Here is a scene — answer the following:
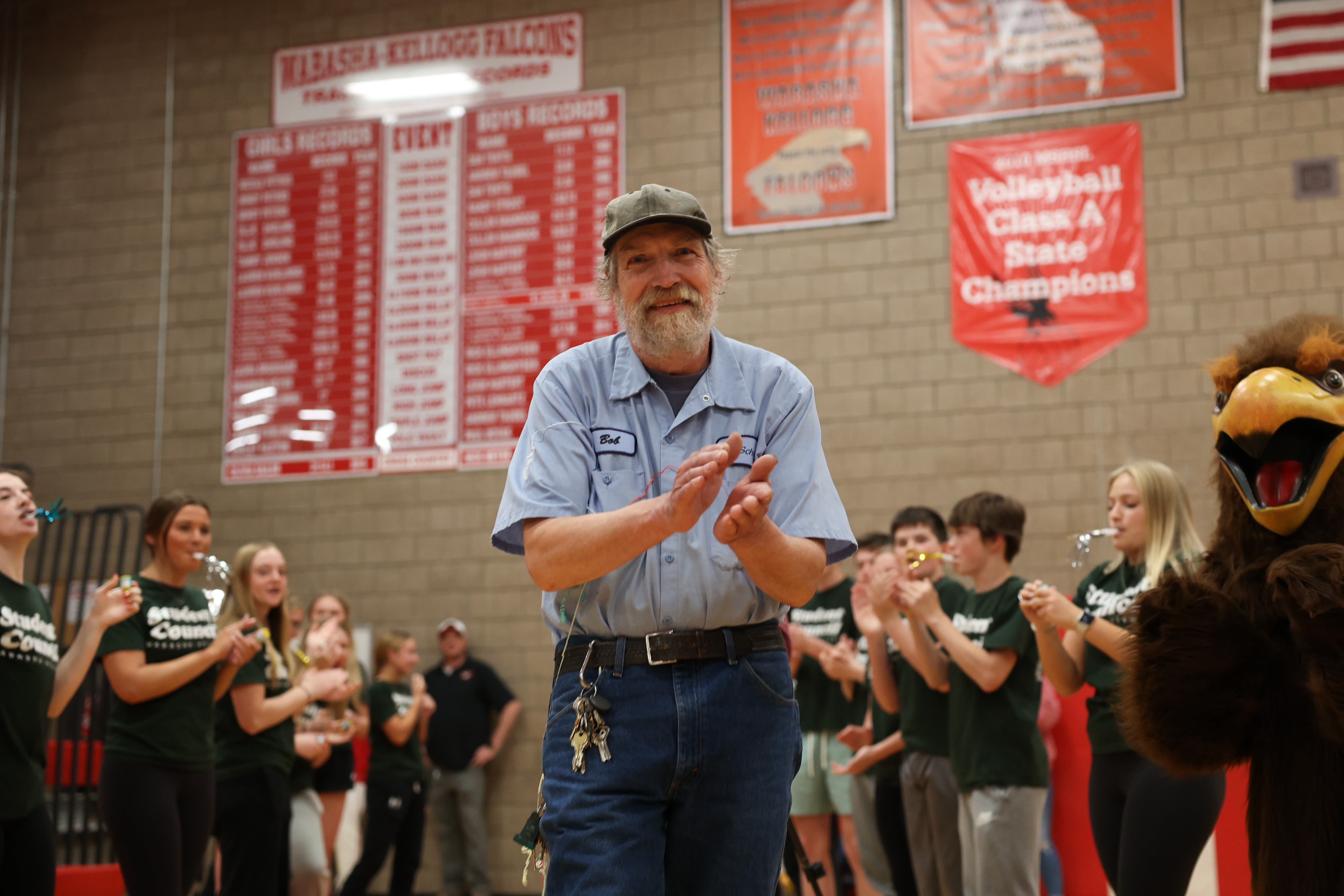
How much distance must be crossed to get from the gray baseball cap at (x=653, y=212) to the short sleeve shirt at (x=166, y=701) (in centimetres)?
274

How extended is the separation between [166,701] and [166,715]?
5cm

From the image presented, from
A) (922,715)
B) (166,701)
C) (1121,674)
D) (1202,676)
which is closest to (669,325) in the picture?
(1202,676)

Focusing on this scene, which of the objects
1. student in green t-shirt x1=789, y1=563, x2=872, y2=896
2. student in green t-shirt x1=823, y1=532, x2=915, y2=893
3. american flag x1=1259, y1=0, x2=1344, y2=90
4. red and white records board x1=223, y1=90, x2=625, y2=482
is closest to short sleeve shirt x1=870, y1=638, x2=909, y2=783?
student in green t-shirt x1=823, y1=532, x2=915, y2=893

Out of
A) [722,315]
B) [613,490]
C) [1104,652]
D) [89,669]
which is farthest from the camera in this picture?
[722,315]

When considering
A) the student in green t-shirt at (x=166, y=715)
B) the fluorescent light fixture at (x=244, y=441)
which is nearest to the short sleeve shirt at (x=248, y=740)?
the student in green t-shirt at (x=166, y=715)

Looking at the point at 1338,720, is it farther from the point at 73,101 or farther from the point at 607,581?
the point at 73,101

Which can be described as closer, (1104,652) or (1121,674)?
(1121,674)

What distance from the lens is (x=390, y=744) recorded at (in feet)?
21.1

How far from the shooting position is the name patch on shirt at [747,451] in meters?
2.07

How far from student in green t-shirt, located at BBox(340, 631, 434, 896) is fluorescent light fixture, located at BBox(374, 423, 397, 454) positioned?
1584 mm

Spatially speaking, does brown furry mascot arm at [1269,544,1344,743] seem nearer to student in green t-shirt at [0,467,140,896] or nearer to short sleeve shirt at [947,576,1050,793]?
short sleeve shirt at [947,576,1050,793]

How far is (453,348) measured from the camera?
7.82m

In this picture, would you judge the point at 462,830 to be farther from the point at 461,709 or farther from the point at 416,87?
the point at 416,87

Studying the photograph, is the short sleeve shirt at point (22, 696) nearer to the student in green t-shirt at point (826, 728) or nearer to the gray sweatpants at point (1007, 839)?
the gray sweatpants at point (1007, 839)
